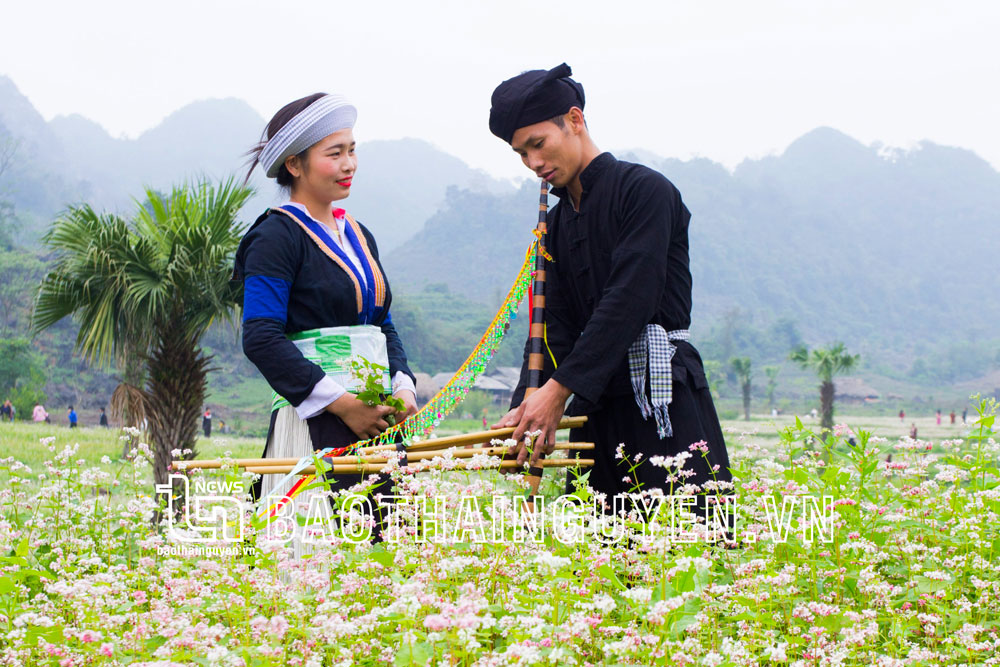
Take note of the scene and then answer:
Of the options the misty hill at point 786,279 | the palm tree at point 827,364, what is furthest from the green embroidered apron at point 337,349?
the misty hill at point 786,279

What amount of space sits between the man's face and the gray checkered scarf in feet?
2.18

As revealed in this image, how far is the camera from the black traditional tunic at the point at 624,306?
3049 millimetres

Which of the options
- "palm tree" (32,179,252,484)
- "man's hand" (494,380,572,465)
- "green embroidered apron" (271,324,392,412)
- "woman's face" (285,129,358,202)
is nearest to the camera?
"man's hand" (494,380,572,465)

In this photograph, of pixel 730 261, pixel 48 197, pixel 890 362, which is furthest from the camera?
pixel 730 261

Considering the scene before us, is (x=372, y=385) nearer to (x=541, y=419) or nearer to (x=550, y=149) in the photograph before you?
(x=541, y=419)

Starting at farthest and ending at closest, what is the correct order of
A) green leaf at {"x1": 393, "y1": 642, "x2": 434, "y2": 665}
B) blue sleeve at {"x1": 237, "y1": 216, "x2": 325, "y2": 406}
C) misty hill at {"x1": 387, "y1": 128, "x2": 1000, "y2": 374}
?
1. misty hill at {"x1": 387, "y1": 128, "x2": 1000, "y2": 374}
2. blue sleeve at {"x1": 237, "y1": 216, "x2": 325, "y2": 406}
3. green leaf at {"x1": 393, "y1": 642, "x2": 434, "y2": 665}

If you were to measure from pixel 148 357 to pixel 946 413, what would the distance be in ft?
336

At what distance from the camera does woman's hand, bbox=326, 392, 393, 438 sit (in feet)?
10.5

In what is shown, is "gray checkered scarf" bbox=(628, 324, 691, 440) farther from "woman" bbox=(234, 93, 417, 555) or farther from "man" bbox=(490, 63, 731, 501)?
"woman" bbox=(234, 93, 417, 555)

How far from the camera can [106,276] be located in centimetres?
1089

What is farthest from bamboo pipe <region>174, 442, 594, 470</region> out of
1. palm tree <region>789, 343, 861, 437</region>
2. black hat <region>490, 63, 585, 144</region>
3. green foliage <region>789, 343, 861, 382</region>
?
green foliage <region>789, 343, 861, 382</region>

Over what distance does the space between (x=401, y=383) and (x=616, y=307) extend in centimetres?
101

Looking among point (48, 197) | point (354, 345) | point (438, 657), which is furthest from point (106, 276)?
point (48, 197)

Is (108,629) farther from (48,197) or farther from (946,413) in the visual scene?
(48,197)
